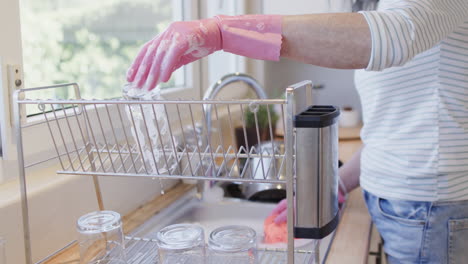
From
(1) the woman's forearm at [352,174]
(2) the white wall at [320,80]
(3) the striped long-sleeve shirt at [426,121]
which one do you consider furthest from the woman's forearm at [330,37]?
(2) the white wall at [320,80]

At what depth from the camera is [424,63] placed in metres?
0.92

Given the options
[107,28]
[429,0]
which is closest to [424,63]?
[429,0]

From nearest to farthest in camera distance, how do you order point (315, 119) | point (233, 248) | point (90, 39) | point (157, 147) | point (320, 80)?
point (315, 119) → point (233, 248) → point (157, 147) → point (90, 39) → point (320, 80)

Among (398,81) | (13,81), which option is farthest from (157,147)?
(398,81)

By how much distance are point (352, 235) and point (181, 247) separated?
47cm

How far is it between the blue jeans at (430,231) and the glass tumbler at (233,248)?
359mm

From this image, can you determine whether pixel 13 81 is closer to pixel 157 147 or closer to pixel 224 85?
pixel 157 147

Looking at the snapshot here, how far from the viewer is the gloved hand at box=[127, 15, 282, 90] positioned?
27.5 inches

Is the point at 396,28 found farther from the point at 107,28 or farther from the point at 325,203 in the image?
the point at 107,28

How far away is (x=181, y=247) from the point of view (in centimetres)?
76

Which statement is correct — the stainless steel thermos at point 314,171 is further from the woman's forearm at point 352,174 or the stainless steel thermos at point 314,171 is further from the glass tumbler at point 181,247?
the woman's forearm at point 352,174

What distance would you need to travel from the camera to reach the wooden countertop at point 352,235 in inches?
38.4

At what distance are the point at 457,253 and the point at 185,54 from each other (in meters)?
0.64

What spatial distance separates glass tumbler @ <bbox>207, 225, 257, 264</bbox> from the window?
612 mm
